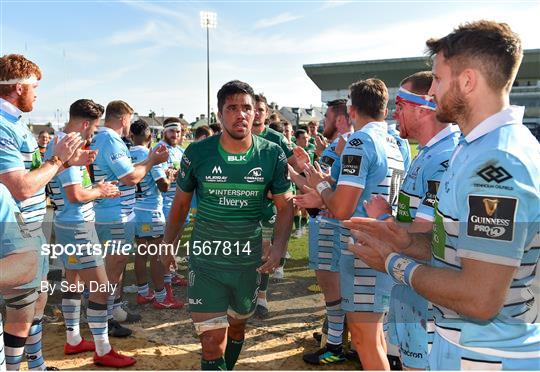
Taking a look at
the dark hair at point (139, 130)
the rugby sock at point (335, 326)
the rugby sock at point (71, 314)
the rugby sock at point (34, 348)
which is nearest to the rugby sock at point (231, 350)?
the rugby sock at point (335, 326)

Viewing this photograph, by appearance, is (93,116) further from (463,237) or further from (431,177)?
(463,237)

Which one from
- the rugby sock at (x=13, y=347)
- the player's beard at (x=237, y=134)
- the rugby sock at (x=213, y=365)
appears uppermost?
the player's beard at (x=237, y=134)

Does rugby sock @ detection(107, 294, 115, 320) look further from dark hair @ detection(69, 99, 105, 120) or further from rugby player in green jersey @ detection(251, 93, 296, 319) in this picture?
dark hair @ detection(69, 99, 105, 120)

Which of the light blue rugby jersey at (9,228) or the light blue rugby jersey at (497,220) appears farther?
the light blue rugby jersey at (9,228)

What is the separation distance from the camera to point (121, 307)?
5578mm

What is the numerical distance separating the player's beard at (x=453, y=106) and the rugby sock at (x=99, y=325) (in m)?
4.08

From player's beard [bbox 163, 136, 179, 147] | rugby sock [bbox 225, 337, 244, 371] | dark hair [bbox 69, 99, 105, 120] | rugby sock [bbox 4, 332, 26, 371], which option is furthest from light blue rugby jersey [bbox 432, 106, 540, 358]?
player's beard [bbox 163, 136, 179, 147]

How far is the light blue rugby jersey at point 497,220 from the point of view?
5.19 feet

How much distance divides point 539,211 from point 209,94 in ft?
144

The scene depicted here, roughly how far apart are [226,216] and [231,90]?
3.79ft

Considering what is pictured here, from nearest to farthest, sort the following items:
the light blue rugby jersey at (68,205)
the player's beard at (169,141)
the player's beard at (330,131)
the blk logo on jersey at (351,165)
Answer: the blk logo on jersey at (351,165) → the light blue rugby jersey at (68,205) → the player's beard at (330,131) → the player's beard at (169,141)

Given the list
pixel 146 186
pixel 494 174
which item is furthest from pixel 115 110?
pixel 494 174

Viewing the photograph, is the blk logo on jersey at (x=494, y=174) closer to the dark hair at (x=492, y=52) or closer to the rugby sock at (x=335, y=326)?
the dark hair at (x=492, y=52)

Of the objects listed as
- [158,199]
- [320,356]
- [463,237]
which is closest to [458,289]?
[463,237]
